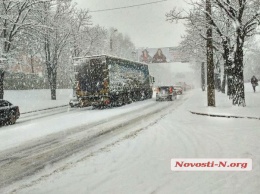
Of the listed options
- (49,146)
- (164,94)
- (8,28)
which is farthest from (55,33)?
(49,146)

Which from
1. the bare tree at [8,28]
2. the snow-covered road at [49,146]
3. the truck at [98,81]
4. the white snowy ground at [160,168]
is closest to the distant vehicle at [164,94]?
the truck at [98,81]

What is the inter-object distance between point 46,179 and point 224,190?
3.32 metres

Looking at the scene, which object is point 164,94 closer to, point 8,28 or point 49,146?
point 8,28

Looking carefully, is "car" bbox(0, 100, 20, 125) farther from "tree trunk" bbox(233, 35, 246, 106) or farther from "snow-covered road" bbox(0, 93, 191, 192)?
"tree trunk" bbox(233, 35, 246, 106)

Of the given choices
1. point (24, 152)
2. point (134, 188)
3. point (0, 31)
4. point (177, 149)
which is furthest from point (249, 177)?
point (0, 31)

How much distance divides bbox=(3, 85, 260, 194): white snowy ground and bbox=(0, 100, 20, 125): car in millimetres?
8043

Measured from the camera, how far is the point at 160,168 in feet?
24.7

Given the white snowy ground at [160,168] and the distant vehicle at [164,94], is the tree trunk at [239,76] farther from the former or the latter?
the distant vehicle at [164,94]

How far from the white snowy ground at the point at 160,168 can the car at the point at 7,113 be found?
8.04 meters

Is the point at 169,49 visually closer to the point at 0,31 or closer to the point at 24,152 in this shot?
the point at 0,31

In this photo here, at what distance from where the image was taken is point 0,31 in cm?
2792

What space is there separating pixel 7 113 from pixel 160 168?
12.0 m

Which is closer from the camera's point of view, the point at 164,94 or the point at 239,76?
the point at 239,76

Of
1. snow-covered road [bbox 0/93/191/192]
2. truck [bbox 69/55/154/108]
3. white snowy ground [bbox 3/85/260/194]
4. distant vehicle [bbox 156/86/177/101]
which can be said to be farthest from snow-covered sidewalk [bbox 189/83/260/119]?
distant vehicle [bbox 156/86/177/101]
